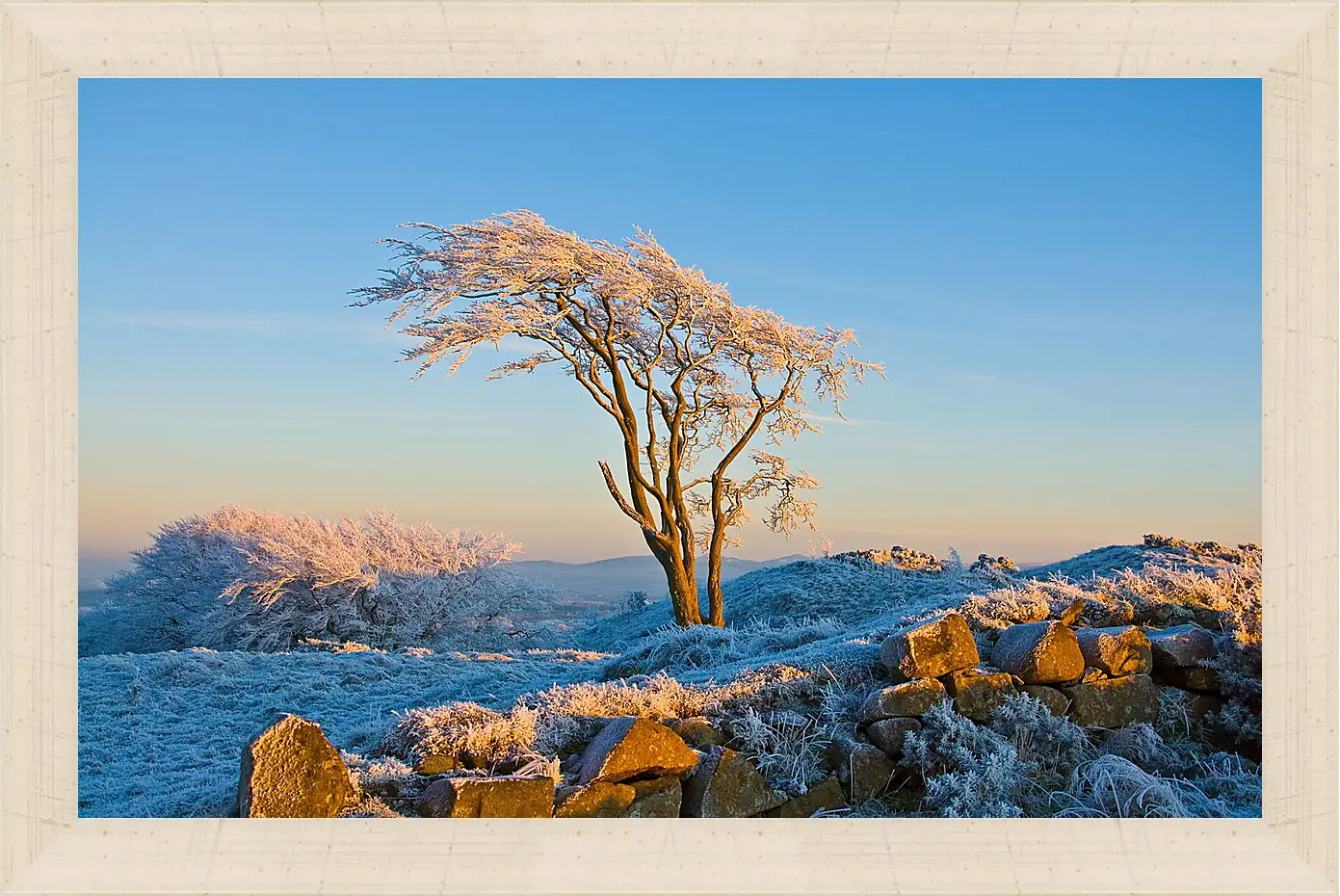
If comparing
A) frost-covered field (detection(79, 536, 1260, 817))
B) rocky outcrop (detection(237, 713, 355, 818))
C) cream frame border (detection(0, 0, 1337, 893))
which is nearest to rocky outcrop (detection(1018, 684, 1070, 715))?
frost-covered field (detection(79, 536, 1260, 817))

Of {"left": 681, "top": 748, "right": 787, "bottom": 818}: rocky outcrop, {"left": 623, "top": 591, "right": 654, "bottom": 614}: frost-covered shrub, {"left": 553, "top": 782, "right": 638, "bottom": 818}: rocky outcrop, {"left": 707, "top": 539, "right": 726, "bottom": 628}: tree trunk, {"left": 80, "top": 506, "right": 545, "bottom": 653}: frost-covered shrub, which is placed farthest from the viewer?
{"left": 623, "top": 591, "right": 654, "bottom": 614}: frost-covered shrub

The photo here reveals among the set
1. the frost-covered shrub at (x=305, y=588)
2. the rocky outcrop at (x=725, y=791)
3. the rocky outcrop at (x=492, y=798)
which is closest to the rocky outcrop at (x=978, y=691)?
the rocky outcrop at (x=725, y=791)

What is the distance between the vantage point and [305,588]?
12.2 metres

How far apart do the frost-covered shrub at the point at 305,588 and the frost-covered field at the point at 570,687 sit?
3.79 meters

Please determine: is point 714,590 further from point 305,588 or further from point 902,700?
point 305,588

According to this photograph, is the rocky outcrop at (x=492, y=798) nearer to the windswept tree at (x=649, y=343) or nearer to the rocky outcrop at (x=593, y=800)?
the rocky outcrop at (x=593, y=800)

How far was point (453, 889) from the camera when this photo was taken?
3809 mm

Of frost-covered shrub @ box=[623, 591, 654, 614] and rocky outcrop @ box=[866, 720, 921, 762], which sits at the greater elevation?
rocky outcrop @ box=[866, 720, 921, 762]

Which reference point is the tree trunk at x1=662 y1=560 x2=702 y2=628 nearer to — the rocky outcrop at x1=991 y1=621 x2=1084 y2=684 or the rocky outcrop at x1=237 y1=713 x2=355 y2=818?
the rocky outcrop at x1=991 y1=621 x2=1084 y2=684

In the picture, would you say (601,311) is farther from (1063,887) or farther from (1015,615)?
(1063,887)

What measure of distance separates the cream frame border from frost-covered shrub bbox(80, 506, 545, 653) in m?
7.38

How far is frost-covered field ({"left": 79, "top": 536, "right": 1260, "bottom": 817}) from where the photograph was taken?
4172mm
